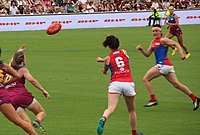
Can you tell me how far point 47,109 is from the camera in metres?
18.9

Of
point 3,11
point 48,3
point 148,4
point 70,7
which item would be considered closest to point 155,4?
point 148,4

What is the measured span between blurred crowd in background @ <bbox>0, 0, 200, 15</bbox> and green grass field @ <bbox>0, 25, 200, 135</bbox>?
908cm

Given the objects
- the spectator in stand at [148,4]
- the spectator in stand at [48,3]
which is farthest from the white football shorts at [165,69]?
the spectator in stand at [148,4]

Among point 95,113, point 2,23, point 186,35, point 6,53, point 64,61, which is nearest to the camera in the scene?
point 95,113

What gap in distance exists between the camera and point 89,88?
74.4ft

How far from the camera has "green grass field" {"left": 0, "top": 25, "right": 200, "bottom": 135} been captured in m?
16.3

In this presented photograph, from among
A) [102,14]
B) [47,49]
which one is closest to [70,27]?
[102,14]

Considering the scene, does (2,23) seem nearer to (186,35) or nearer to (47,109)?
(186,35)

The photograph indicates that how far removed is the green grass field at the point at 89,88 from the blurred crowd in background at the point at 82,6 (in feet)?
29.8

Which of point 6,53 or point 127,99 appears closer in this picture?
point 127,99

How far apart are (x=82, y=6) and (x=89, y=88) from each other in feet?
107

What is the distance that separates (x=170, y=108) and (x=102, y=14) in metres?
32.9

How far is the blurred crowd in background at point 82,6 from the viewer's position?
51781 mm

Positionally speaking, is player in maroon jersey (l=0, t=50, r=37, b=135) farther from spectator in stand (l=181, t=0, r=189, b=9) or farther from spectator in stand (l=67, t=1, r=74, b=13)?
spectator in stand (l=181, t=0, r=189, b=9)
